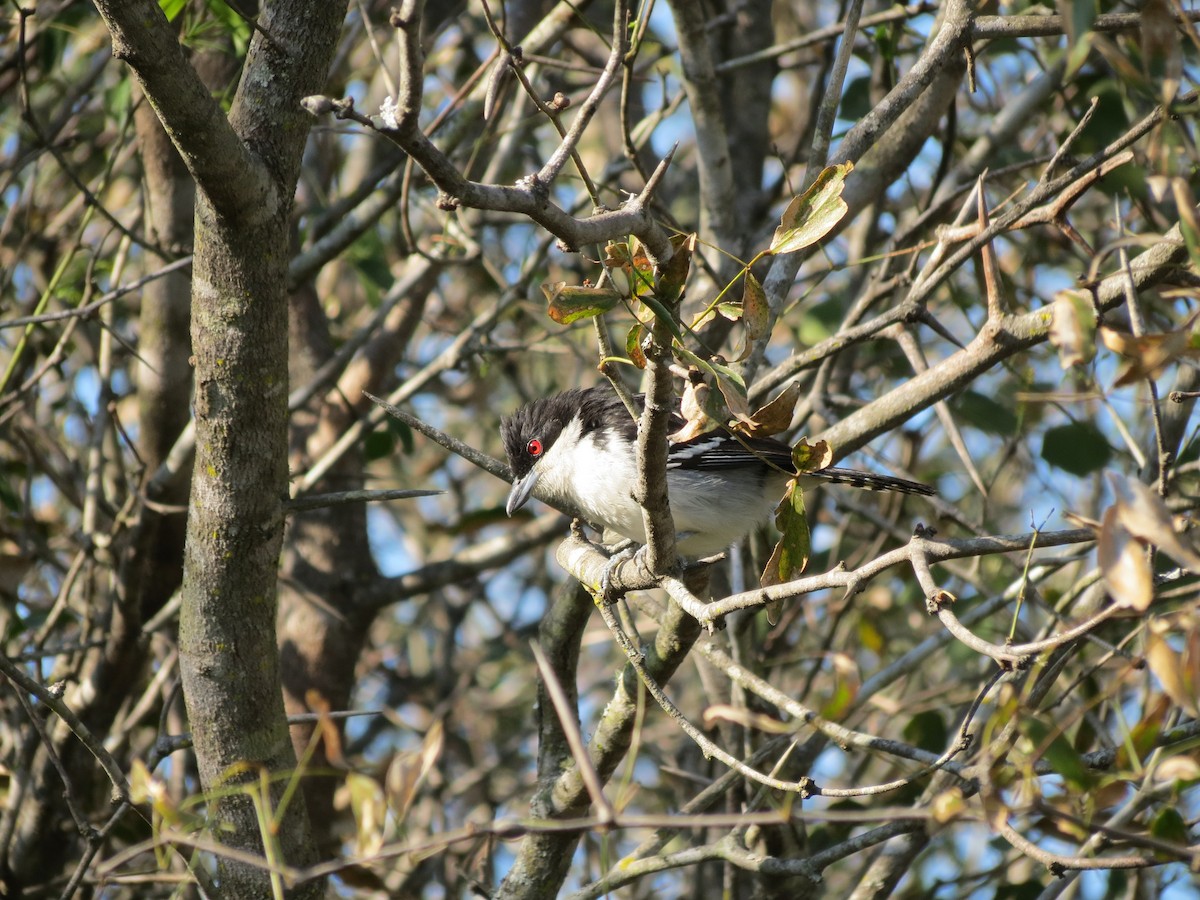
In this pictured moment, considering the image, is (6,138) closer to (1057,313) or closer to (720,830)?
(720,830)

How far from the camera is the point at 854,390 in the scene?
630cm

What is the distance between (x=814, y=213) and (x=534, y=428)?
284 centimetres

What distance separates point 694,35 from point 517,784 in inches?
188

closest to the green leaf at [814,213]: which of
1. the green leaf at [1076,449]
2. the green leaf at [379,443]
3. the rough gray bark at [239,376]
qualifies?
the rough gray bark at [239,376]

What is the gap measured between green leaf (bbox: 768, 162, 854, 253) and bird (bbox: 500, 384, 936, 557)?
211 centimetres

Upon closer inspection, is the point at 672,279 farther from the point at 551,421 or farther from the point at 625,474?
the point at 551,421

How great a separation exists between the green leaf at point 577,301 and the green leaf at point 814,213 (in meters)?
0.36

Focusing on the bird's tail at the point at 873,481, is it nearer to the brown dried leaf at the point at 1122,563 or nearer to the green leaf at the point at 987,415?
the green leaf at the point at 987,415

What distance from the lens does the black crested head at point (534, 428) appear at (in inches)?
193

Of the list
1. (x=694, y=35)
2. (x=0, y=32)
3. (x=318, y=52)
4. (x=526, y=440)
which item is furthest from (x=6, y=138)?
(x=318, y=52)

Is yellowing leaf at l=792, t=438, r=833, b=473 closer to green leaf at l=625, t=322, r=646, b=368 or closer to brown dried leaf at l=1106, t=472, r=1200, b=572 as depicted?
green leaf at l=625, t=322, r=646, b=368

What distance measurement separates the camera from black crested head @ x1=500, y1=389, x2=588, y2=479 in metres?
4.90

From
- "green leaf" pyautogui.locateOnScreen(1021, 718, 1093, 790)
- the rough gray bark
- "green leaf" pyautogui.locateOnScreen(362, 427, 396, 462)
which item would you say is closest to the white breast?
"green leaf" pyautogui.locateOnScreen(362, 427, 396, 462)

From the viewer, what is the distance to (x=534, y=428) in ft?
16.3
